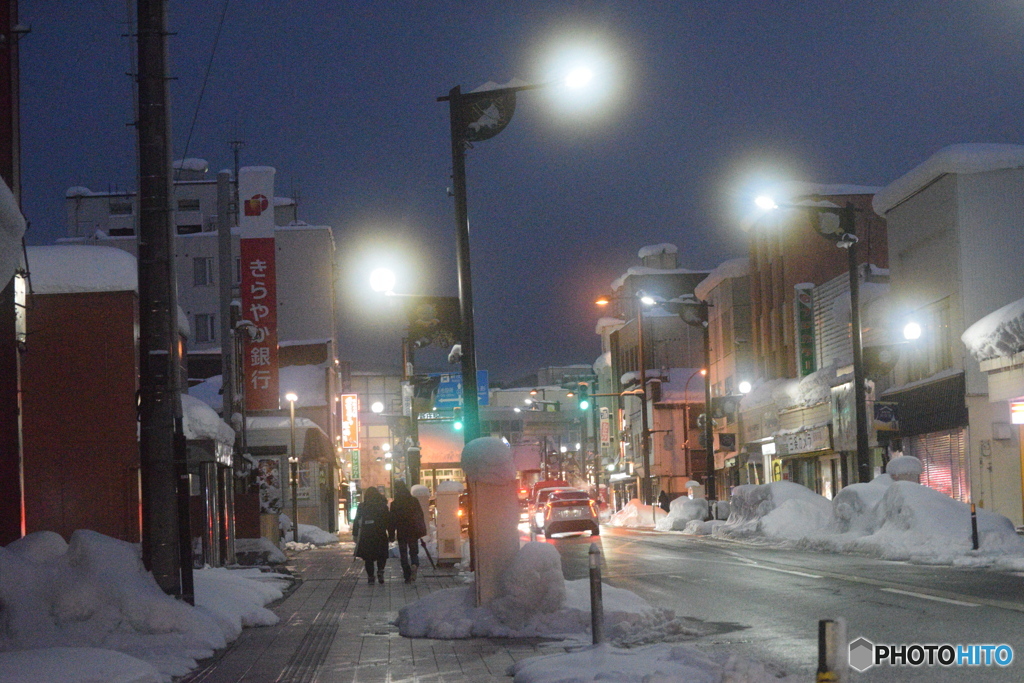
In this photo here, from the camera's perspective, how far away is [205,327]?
257 ft

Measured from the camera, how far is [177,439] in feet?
47.9

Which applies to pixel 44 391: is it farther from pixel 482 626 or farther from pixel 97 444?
pixel 482 626

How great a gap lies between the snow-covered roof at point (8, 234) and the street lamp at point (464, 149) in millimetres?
7134

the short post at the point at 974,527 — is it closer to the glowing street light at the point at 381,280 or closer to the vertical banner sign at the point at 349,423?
the glowing street light at the point at 381,280

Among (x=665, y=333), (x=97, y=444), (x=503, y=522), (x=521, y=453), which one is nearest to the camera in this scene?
(x=503, y=522)

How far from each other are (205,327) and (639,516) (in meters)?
34.6

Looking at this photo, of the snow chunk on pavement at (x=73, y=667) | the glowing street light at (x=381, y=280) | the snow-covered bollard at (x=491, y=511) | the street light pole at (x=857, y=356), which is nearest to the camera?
the snow chunk on pavement at (x=73, y=667)

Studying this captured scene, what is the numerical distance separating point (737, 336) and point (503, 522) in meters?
53.0

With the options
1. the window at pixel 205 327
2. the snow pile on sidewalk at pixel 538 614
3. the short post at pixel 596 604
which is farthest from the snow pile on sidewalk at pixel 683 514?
the short post at pixel 596 604

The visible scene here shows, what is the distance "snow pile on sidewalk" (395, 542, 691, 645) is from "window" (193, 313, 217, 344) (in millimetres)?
66181

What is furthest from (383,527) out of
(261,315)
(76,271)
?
(261,315)

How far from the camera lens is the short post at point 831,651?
509cm

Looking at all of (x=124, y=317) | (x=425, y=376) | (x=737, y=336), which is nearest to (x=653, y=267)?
(x=737, y=336)

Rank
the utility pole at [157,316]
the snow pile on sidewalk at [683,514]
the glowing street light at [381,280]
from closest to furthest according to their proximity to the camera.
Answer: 1. the utility pole at [157,316]
2. the glowing street light at [381,280]
3. the snow pile on sidewalk at [683,514]
